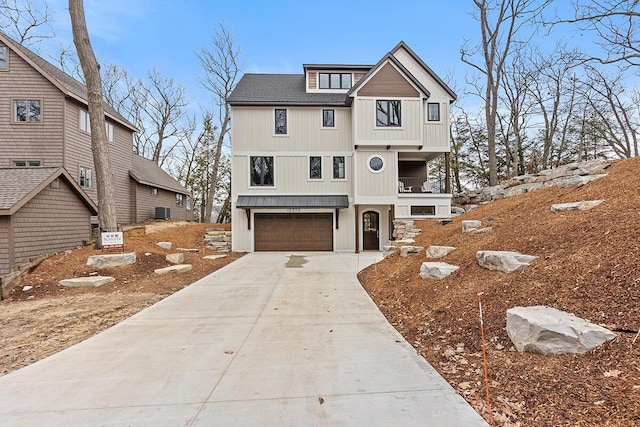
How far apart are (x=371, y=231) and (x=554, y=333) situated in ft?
47.3

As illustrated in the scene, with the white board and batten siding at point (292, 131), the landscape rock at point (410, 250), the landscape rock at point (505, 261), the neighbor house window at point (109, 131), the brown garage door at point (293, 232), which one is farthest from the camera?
the neighbor house window at point (109, 131)

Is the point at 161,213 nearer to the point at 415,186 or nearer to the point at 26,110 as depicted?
the point at 26,110

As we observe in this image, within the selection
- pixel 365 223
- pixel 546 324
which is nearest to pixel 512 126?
pixel 365 223

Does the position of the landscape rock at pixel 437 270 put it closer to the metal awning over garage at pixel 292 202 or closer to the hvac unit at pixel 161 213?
the metal awning over garage at pixel 292 202

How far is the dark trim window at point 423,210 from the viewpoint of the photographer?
16125 mm

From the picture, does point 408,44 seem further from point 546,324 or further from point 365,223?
point 546,324

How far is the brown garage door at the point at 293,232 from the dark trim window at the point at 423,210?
13.6ft

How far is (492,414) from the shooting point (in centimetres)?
257

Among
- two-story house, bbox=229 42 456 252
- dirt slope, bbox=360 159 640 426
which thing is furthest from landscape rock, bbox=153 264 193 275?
two-story house, bbox=229 42 456 252

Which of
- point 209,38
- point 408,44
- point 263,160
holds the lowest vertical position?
point 263,160

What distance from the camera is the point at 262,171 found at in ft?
55.4

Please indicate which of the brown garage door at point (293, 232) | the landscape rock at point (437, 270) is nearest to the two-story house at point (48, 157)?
the brown garage door at point (293, 232)

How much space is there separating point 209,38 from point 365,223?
19.3 metres

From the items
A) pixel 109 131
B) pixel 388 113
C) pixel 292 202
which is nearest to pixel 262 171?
pixel 292 202
